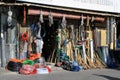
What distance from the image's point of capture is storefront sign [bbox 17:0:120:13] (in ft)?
65.8

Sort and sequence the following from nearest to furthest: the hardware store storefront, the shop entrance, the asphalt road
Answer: the asphalt road
the hardware store storefront
the shop entrance

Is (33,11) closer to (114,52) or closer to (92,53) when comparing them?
(92,53)

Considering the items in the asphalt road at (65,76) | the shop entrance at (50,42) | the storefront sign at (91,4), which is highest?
the storefront sign at (91,4)

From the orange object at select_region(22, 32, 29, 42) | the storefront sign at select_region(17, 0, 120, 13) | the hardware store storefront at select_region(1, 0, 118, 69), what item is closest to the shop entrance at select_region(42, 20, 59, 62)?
the hardware store storefront at select_region(1, 0, 118, 69)

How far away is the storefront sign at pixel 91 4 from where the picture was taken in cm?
2005

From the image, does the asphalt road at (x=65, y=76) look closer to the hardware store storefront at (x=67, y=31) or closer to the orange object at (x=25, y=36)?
the hardware store storefront at (x=67, y=31)

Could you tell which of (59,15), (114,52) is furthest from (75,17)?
(114,52)

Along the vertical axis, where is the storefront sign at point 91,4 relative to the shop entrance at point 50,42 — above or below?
above

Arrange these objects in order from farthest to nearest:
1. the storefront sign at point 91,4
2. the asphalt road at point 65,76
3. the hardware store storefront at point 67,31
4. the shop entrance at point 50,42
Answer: the shop entrance at point 50,42, the storefront sign at point 91,4, the hardware store storefront at point 67,31, the asphalt road at point 65,76

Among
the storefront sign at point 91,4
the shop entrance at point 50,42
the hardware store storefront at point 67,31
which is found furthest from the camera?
the shop entrance at point 50,42

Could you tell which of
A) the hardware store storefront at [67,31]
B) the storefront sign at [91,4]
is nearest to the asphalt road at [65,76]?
the hardware store storefront at [67,31]

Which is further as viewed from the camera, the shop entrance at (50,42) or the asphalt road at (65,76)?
the shop entrance at (50,42)

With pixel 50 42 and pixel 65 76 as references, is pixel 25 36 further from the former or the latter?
pixel 65 76

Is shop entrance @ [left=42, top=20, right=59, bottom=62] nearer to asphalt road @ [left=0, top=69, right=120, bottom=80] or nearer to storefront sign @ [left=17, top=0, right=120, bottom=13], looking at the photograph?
storefront sign @ [left=17, top=0, right=120, bottom=13]
